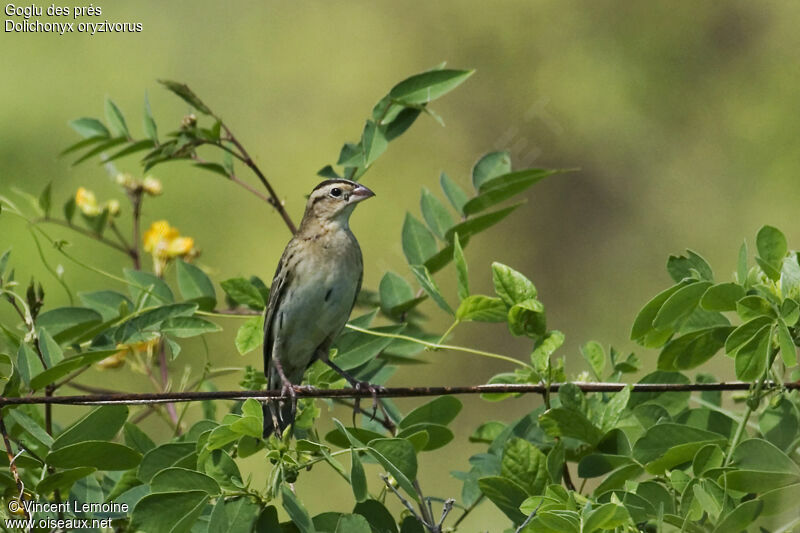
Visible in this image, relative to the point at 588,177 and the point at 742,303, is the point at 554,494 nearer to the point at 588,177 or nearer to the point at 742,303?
the point at 742,303

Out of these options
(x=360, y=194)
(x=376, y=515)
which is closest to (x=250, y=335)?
(x=376, y=515)

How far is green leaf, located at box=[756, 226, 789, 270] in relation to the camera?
178cm

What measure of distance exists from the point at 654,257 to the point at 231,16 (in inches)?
127

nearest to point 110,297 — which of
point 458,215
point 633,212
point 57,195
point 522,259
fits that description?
point 458,215

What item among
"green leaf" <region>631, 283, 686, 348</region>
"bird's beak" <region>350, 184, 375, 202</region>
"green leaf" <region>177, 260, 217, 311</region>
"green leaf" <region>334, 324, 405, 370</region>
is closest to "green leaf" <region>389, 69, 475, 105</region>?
"green leaf" <region>334, 324, 405, 370</region>

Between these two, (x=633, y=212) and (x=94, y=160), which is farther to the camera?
(x=633, y=212)

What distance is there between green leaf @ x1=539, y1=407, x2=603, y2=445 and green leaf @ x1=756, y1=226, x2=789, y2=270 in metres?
0.44

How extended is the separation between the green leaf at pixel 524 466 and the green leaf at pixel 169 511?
20.7 inches

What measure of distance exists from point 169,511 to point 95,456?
0.23 meters

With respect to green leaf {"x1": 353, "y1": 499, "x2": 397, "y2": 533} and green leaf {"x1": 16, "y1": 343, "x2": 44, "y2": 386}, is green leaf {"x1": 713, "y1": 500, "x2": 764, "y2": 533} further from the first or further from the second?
green leaf {"x1": 16, "y1": 343, "x2": 44, "y2": 386}

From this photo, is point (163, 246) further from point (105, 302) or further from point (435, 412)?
point (435, 412)

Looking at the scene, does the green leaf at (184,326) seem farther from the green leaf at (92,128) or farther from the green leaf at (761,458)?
the green leaf at (761,458)

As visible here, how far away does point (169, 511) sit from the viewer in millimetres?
1578

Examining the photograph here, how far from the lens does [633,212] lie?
6.39 meters
